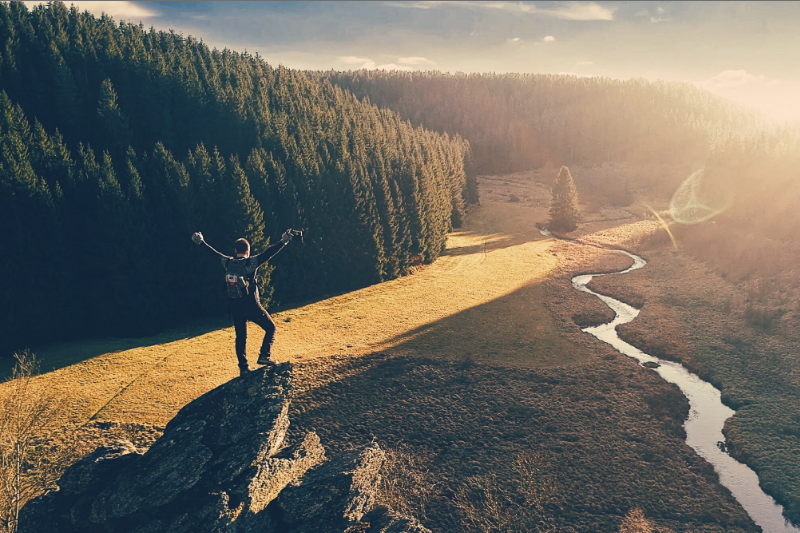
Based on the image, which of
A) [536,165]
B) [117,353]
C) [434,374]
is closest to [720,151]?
[536,165]

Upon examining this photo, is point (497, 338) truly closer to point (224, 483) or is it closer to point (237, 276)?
point (224, 483)

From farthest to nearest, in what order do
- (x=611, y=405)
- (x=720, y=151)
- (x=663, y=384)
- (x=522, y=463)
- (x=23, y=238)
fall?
1. (x=720, y=151)
2. (x=23, y=238)
3. (x=663, y=384)
4. (x=611, y=405)
5. (x=522, y=463)

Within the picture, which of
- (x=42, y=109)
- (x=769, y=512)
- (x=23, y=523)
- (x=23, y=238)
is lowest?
(x=769, y=512)

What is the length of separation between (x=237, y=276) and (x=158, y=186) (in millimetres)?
34552

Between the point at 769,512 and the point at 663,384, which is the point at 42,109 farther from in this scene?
the point at 769,512

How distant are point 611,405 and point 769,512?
9.61 metres

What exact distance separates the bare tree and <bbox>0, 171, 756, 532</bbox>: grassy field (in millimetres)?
1297

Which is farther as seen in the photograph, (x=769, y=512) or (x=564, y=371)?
(x=564, y=371)

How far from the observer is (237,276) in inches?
591

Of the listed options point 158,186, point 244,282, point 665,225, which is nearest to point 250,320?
point 244,282

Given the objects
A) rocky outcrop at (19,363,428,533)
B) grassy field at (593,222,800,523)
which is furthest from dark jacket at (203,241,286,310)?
grassy field at (593,222,800,523)

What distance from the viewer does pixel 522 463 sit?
25.2m

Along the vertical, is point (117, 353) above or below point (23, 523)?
below

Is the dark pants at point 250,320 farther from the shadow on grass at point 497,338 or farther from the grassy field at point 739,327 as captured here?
the grassy field at point 739,327
